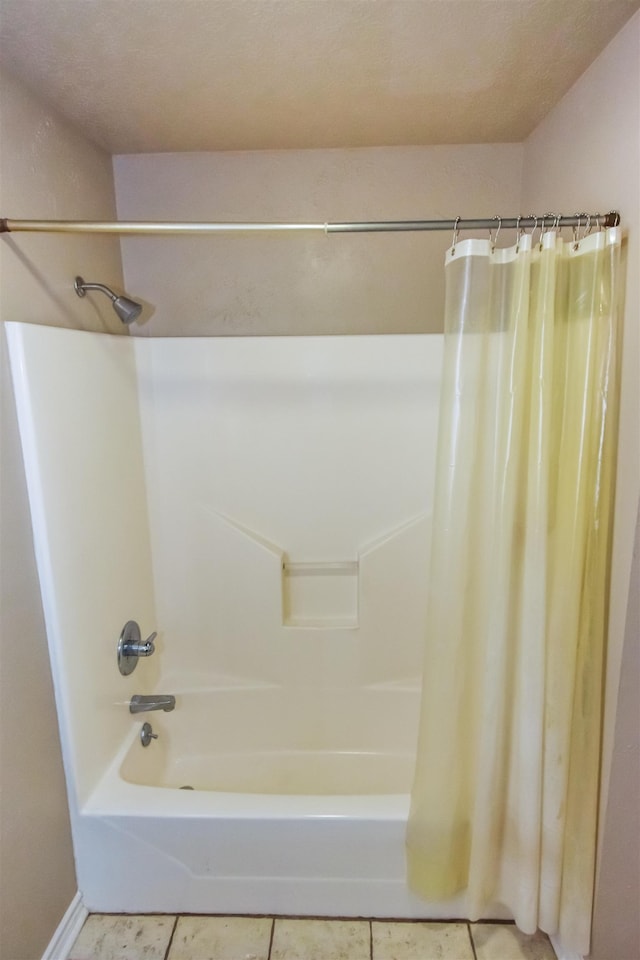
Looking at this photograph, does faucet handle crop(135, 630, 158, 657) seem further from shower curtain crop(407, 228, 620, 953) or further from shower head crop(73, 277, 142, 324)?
shower head crop(73, 277, 142, 324)

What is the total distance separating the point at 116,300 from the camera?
1.67 metres

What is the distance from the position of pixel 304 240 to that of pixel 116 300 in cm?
71

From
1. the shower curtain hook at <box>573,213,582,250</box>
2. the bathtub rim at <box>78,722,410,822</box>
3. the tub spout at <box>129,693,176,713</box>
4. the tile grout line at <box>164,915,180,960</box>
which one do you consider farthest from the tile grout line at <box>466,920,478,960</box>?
the shower curtain hook at <box>573,213,582,250</box>

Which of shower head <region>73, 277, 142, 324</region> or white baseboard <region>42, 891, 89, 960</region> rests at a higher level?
shower head <region>73, 277, 142, 324</region>

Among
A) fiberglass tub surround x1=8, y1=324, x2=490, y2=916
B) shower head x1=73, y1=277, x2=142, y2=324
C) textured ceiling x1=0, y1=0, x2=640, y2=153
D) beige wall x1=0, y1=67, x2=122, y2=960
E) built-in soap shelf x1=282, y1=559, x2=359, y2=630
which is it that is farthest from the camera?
built-in soap shelf x1=282, y1=559, x2=359, y2=630

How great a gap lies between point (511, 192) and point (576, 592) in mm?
1417

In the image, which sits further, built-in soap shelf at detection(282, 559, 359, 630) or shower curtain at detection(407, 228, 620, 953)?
built-in soap shelf at detection(282, 559, 359, 630)

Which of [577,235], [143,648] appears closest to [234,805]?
[143,648]

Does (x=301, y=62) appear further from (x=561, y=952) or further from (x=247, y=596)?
(x=561, y=952)

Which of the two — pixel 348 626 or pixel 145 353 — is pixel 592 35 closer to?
pixel 145 353

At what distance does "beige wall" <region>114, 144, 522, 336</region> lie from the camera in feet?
6.31

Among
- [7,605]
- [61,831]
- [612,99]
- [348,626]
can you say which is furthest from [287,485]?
[612,99]

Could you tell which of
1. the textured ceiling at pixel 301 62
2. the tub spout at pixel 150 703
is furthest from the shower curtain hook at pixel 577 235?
the tub spout at pixel 150 703

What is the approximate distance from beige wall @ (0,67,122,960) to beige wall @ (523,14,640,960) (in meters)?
1.36
